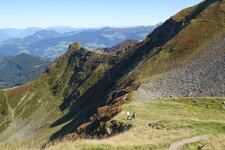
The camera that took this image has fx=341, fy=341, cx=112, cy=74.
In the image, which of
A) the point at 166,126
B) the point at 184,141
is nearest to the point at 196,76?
the point at 166,126

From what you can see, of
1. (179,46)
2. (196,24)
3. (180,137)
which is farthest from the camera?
(196,24)

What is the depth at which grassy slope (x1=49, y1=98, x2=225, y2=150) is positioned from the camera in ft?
78.9

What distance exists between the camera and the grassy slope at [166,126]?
78.9 feet

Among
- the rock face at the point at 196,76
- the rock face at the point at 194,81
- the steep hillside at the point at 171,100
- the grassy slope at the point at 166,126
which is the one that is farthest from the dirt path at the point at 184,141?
the rock face at the point at 196,76

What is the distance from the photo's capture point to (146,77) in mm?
97125

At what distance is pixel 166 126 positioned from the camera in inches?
1442

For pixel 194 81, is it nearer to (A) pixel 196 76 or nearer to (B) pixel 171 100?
(A) pixel 196 76

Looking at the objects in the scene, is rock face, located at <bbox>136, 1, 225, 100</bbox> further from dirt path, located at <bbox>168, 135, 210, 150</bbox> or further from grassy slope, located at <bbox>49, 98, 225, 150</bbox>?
dirt path, located at <bbox>168, 135, 210, 150</bbox>

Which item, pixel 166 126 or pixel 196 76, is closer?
pixel 166 126

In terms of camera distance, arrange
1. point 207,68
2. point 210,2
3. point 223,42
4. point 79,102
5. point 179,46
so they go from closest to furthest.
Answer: point 207,68 → point 223,42 → point 179,46 → point 210,2 → point 79,102

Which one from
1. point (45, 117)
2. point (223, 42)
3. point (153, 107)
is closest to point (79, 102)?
point (45, 117)

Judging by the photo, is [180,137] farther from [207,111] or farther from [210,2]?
[210,2]

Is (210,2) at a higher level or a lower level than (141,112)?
higher

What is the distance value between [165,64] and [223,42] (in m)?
17.3
